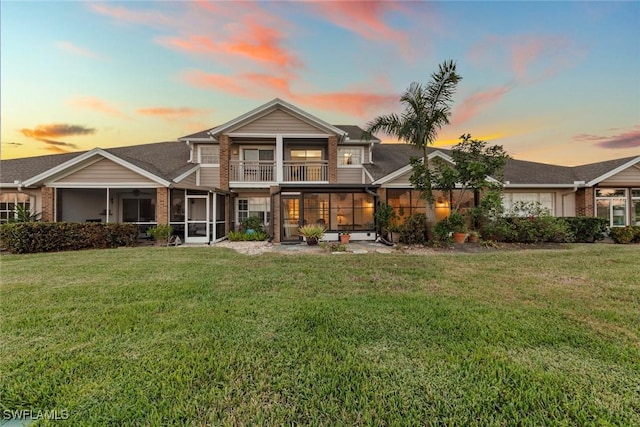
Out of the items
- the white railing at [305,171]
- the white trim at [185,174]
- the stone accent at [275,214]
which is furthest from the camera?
the white railing at [305,171]

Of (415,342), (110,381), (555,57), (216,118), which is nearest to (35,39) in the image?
(216,118)

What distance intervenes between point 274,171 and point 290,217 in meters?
3.14

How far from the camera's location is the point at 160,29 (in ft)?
36.6

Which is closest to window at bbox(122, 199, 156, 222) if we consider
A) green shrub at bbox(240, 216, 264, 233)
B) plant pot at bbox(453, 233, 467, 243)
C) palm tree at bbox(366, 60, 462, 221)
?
green shrub at bbox(240, 216, 264, 233)

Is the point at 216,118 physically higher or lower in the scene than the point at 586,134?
higher

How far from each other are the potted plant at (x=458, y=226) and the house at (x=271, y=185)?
3.13 metres

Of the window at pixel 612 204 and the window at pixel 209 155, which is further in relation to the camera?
the window at pixel 209 155

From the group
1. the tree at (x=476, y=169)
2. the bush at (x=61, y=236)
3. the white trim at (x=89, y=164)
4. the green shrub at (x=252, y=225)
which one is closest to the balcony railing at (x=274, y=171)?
the green shrub at (x=252, y=225)

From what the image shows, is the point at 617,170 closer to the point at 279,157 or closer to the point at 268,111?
the point at 279,157

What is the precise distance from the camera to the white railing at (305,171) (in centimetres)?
1552

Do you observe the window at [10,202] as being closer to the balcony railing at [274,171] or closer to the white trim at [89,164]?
the white trim at [89,164]

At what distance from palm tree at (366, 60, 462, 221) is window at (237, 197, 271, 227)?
894 cm

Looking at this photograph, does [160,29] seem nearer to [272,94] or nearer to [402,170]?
[272,94]

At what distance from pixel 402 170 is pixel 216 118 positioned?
1240 centimetres
